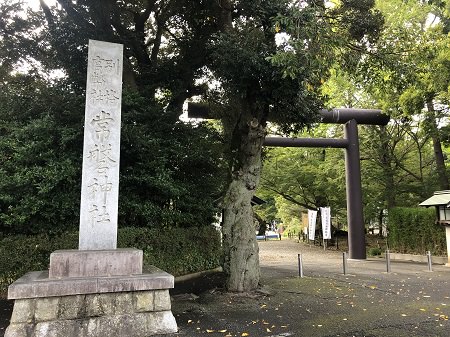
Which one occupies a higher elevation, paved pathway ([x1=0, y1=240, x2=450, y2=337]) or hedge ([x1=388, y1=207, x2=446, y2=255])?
hedge ([x1=388, y1=207, x2=446, y2=255])

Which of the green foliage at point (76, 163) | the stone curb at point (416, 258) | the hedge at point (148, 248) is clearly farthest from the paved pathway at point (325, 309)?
the stone curb at point (416, 258)

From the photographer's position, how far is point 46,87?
31.5 ft

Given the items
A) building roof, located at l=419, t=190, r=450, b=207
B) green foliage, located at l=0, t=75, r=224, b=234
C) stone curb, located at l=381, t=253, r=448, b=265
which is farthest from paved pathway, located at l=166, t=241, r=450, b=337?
stone curb, located at l=381, t=253, r=448, b=265

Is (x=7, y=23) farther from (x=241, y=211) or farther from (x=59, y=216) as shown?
(x=241, y=211)

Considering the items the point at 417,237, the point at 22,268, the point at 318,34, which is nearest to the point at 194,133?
the point at 318,34

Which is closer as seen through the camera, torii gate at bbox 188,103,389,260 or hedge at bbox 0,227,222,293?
hedge at bbox 0,227,222,293

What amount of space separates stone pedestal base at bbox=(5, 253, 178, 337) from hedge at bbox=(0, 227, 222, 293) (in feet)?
5.02

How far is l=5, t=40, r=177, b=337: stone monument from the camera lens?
5.22m

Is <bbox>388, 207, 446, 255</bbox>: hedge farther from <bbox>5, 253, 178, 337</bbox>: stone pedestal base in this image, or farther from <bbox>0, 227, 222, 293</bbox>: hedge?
<bbox>5, 253, 178, 337</bbox>: stone pedestal base

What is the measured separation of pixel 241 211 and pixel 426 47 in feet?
20.5

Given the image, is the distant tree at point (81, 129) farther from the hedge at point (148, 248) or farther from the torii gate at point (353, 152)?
the torii gate at point (353, 152)

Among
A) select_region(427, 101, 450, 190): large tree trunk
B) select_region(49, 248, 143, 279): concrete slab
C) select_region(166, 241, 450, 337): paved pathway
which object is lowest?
select_region(166, 241, 450, 337): paved pathway

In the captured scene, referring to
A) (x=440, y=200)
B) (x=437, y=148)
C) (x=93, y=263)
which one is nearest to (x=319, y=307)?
(x=93, y=263)

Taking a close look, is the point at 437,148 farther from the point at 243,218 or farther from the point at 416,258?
the point at 243,218
